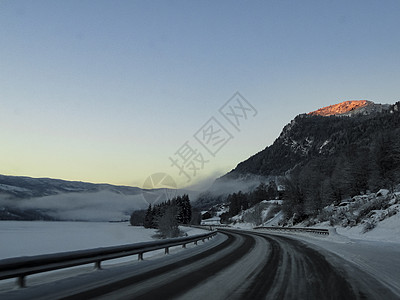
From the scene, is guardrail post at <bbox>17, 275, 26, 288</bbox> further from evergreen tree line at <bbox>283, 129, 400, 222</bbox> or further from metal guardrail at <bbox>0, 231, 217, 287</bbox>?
→ evergreen tree line at <bbox>283, 129, 400, 222</bbox>

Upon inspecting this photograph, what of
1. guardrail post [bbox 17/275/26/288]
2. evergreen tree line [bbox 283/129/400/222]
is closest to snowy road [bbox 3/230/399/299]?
guardrail post [bbox 17/275/26/288]

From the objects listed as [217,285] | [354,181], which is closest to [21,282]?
[217,285]

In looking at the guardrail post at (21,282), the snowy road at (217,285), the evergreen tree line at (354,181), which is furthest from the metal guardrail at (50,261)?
the evergreen tree line at (354,181)

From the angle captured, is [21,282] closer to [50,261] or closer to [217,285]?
[50,261]

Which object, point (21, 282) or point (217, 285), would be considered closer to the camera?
point (21, 282)

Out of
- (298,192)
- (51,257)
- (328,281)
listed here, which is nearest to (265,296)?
(328,281)

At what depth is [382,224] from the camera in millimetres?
25203

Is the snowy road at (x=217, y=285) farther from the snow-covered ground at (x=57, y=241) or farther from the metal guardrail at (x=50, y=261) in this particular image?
the snow-covered ground at (x=57, y=241)

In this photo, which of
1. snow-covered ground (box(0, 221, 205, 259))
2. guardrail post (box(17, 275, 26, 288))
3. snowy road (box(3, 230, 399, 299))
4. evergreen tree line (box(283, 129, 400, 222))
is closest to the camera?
snowy road (box(3, 230, 399, 299))

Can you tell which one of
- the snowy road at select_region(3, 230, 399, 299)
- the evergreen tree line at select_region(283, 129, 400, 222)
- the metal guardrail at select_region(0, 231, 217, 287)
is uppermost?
the evergreen tree line at select_region(283, 129, 400, 222)

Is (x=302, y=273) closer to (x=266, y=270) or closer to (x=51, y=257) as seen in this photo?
(x=266, y=270)

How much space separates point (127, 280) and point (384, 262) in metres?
8.99

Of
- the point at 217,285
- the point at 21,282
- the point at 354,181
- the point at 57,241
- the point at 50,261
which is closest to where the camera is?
the point at 21,282

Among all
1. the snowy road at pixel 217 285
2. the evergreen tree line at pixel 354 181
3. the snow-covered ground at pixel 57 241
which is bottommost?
the snow-covered ground at pixel 57 241
